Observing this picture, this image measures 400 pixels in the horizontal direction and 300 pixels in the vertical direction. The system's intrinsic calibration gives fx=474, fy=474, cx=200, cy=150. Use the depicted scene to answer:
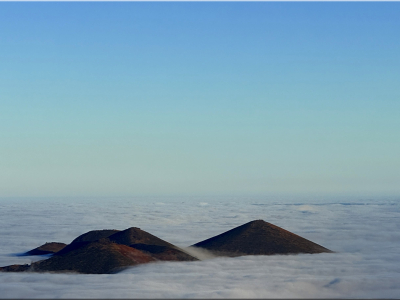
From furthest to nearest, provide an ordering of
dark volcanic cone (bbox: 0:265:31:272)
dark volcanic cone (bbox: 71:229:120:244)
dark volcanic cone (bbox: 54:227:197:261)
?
1. dark volcanic cone (bbox: 71:229:120:244)
2. dark volcanic cone (bbox: 54:227:197:261)
3. dark volcanic cone (bbox: 0:265:31:272)

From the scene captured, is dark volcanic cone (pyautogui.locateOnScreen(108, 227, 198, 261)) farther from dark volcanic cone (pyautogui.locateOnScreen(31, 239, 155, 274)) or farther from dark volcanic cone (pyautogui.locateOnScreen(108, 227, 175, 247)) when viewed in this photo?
dark volcanic cone (pyautogui.locateOnScreen(31, 239, 155, 274))

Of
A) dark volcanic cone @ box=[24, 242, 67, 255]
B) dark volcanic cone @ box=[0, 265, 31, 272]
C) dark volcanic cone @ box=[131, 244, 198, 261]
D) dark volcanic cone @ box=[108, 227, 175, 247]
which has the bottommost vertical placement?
dark volcanic cone @ box=[24, 242, 67, 255]

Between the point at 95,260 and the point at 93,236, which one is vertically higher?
the point at 93,236

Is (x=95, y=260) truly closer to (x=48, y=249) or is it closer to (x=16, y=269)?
(x=16, y=269)

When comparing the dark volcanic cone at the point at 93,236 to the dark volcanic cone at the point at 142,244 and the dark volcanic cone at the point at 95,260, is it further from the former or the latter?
the dark volcanic cone at the point at 95,260

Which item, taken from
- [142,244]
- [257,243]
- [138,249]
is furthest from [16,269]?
[257,243]

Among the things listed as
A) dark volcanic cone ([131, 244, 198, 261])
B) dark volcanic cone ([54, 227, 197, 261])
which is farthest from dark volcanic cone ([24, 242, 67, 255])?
dark volcanic cone ([131, 244, 198, 261])

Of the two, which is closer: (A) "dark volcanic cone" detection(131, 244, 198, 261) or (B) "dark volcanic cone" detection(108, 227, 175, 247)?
(A) "dark volcanic cone" detection(131, 244, 198, 261)

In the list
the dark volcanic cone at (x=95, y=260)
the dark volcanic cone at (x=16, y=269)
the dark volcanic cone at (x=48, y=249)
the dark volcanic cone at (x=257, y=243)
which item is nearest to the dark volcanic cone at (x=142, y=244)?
the dark volcanic cone at (x=95, y=260)

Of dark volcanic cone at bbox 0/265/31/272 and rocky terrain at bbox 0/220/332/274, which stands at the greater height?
rocky terrain at bbox 0/220/332/274
